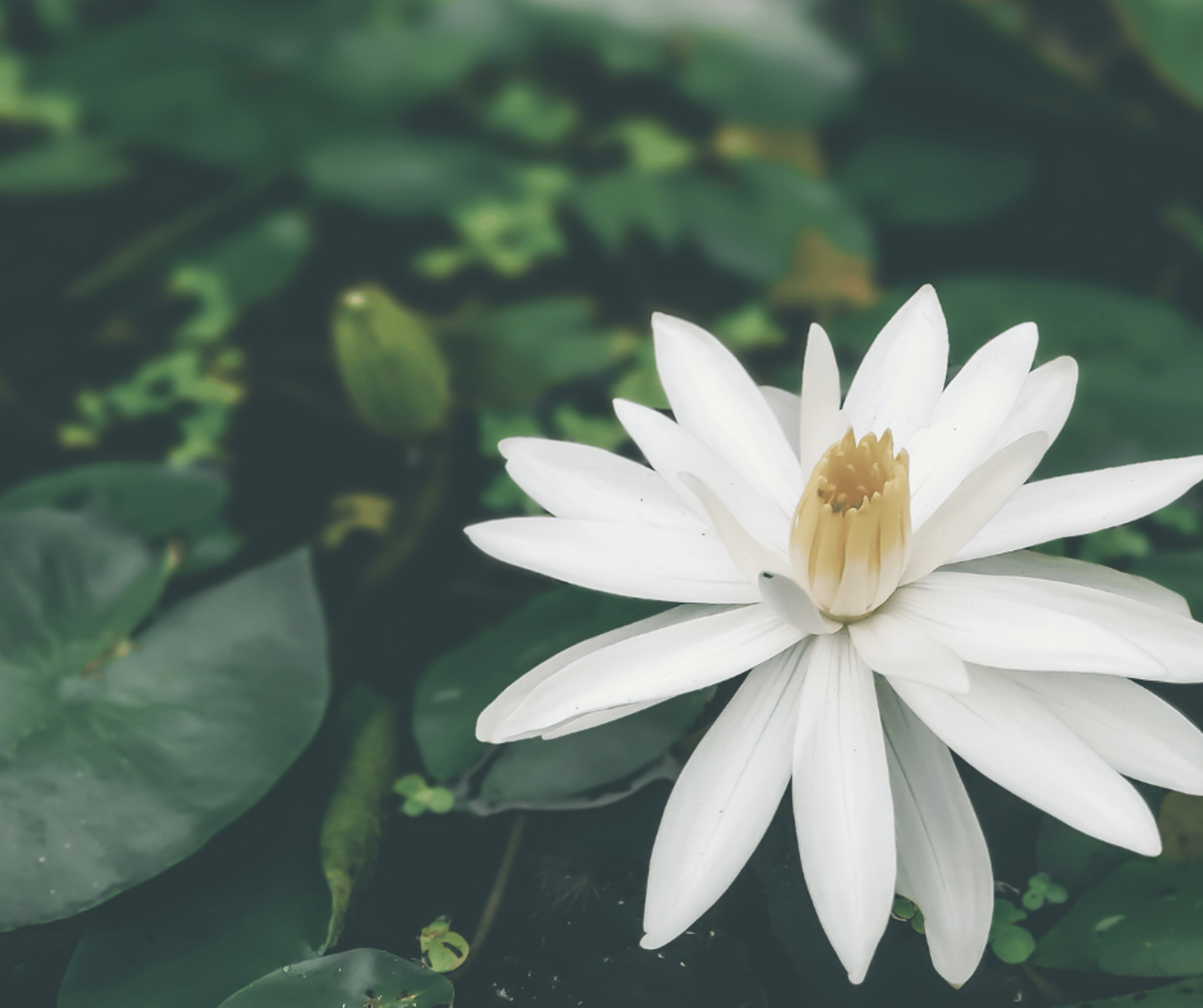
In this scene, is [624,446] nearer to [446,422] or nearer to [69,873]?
[446,422]

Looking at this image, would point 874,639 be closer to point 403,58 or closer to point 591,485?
point 591,485

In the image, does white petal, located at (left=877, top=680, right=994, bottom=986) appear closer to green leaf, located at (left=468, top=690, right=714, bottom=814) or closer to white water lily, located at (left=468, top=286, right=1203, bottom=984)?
white water lily, located at (left=468, top=286, right=1203, bottom=984)

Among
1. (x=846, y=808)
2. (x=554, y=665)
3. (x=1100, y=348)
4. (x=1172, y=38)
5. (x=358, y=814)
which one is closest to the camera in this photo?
(x=846, y=808)

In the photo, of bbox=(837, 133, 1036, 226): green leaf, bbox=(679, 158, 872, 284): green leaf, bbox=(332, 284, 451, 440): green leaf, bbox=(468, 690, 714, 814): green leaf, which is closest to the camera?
bbox=(468, 690, 714, 814): green leaf

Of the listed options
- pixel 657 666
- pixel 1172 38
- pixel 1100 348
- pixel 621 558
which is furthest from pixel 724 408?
pixel 1172 38

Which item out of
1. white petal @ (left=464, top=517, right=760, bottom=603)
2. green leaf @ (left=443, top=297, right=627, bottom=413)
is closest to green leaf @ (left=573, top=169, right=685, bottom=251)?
green leaf @ (left=443, top=297, right=627, bottom=413)
